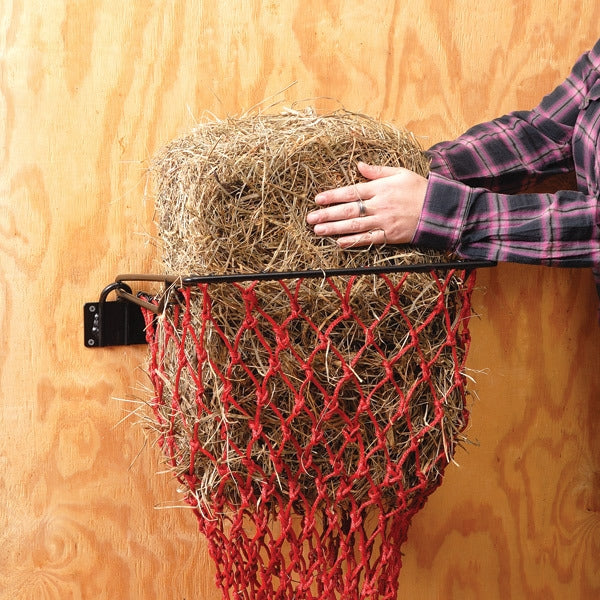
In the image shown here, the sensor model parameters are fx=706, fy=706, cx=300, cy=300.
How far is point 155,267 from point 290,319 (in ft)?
1.36

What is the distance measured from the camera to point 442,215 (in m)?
1.05

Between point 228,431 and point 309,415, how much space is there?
0.39 ft

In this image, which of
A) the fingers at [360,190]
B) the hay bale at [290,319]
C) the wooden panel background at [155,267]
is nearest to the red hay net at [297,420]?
the hay bale at [290,319]

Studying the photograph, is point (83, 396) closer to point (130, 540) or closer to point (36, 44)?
point (130, 540)

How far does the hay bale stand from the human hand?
2cm

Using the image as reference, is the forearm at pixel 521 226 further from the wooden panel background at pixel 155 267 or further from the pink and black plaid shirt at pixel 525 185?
the wooden panel background at pixel 155 267

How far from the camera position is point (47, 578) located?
1.29 metres

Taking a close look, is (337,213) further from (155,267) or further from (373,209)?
(155,267)

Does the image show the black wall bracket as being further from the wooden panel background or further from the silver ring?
the silver ring

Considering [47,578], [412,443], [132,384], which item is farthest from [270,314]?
[47,578]

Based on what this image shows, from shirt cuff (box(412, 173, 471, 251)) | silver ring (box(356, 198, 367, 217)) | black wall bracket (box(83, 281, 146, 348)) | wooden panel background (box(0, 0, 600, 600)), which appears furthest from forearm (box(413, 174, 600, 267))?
black wall bracket (box(83, 281, 146, 348))

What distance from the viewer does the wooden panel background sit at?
1.24 metres

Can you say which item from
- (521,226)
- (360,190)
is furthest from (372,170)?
(521,226)

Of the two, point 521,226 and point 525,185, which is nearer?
point 521,226
